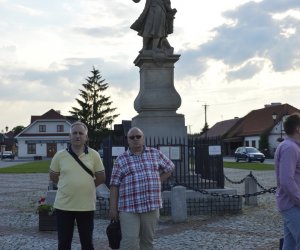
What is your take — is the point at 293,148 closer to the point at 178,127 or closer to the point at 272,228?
the point at 272,228

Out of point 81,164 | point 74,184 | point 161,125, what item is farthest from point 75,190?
point 161,125

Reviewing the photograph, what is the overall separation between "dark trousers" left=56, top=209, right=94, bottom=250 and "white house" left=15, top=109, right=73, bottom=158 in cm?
7568

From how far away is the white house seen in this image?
80.7m

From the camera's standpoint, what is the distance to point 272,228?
31.3 feet

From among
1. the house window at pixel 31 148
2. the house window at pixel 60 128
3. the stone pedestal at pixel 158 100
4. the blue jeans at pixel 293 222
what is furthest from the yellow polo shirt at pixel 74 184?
the house window at pixel 31 148

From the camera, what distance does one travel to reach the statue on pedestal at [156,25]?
13.2 meters

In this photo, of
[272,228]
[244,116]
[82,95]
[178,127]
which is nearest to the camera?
[272,228]

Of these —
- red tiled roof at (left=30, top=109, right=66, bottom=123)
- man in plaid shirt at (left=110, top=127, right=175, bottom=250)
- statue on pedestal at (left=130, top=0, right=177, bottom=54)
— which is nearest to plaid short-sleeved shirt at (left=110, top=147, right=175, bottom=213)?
man in plaid shirt at (left=110, top=127, right=175, bottom=250)

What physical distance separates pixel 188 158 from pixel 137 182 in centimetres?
715

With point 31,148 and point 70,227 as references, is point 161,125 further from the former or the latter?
point 31,148

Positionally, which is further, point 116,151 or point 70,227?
point 116,151

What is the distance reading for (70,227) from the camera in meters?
5.62

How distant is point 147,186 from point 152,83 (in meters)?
7.99

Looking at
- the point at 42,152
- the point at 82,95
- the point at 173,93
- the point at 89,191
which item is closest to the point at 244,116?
the point at 82,95
